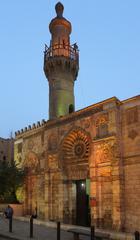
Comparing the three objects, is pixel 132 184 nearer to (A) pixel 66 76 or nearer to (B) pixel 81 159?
(B) pixel 81 159

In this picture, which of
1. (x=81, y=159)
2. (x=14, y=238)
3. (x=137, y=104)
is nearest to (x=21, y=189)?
(x=81, y=159)

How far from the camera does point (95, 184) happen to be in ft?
56.9

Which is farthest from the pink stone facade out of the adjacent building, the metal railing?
the adjacent building

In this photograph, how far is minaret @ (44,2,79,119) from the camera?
26188 mm

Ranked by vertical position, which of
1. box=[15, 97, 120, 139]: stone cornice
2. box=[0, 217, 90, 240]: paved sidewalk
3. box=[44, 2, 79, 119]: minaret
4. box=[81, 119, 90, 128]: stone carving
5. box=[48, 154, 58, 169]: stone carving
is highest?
box=[44, 2, 79, 119]: minaret

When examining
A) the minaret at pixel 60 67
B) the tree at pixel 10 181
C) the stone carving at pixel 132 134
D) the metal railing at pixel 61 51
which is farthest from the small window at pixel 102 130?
the metal railing at pixel 61 51

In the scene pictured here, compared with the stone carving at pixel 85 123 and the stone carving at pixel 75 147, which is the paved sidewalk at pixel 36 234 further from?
the stone carving at pixel 85 123

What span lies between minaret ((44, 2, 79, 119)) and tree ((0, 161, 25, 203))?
17.3 ft

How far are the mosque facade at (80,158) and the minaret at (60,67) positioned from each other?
82mm

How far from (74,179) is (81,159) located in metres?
1.39

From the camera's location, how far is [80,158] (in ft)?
63.6

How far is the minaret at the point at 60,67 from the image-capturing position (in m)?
26.2

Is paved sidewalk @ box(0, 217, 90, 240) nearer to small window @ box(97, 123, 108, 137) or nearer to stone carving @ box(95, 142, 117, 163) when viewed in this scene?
stone carving @ box(95, 142, 117, 163)

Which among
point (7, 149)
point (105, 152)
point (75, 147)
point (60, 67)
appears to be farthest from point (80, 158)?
point (7, 149)
